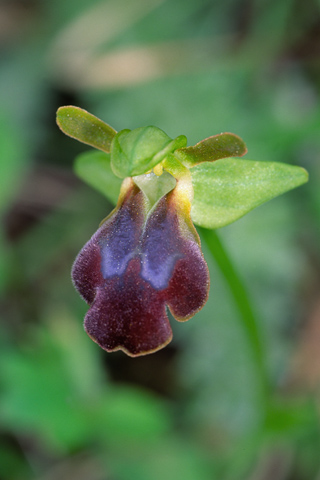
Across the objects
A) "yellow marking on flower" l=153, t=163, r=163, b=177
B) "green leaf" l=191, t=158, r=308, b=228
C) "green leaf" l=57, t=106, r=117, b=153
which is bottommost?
"green leaf" l=191, t=158, r=308, b=228

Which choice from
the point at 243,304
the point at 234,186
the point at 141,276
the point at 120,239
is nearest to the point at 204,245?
the point at 243,304

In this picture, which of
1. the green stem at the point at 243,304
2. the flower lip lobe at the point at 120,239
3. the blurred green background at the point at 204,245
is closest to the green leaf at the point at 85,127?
the flower lip lobe at the point at 120,239

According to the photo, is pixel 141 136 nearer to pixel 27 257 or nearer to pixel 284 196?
pixel 284 196

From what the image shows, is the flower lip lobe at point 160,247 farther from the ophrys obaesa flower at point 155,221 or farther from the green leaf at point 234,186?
the green leaf at point 234,186

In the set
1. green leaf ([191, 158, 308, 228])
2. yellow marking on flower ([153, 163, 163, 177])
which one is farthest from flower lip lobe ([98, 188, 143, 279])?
green leaf ([191, 158, 308, 228])

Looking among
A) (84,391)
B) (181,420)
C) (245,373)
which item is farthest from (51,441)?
(245,373)

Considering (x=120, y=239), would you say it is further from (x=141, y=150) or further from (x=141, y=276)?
(x=141, y=150)

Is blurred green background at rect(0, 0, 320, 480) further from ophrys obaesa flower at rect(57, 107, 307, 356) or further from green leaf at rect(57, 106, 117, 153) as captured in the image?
green leaf at rect(57, 106, 117, 153)
